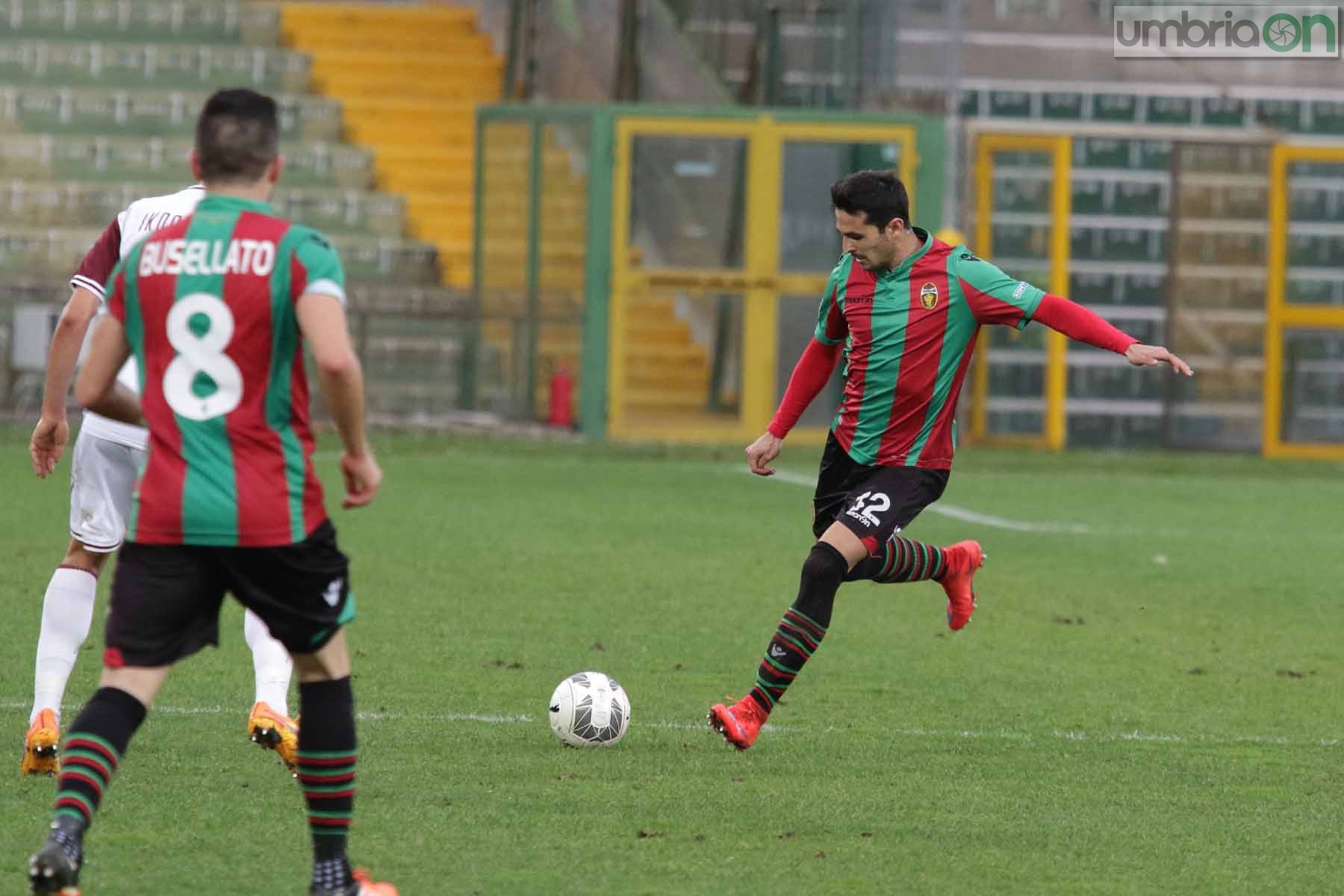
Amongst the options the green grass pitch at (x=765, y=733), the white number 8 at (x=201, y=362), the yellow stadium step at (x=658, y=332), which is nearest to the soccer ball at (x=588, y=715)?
the green grass pitch at (x=765, y=733)

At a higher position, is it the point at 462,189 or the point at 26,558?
the point at 462,189

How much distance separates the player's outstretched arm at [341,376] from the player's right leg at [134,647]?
34 centimetres

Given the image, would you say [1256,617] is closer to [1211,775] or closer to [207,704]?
[1211,775]

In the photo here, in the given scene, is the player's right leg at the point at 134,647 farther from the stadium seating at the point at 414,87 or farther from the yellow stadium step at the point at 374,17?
the yellow stadium step at the point at 374,17

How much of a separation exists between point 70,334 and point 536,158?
44.5ft

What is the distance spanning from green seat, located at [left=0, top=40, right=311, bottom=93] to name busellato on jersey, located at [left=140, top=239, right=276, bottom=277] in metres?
19.3

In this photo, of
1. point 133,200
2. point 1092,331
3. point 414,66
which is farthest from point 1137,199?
point 1092,331

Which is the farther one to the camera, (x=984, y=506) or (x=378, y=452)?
(x=378, y=452)

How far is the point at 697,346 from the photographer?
18.2 meters

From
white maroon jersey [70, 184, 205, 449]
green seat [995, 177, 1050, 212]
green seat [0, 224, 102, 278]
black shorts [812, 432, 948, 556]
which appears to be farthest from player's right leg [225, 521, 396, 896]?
green seat [0, 224, 102, 278]

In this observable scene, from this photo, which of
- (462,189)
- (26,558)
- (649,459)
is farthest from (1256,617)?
(462,189)

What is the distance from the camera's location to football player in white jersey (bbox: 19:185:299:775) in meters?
5.50

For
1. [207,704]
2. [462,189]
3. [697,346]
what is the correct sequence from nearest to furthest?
[207,704] → [697,346] → [462,189]

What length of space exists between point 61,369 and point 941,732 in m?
2.86
